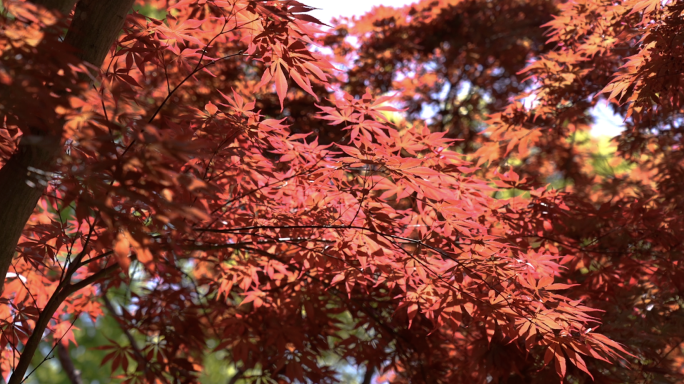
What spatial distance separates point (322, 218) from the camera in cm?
209

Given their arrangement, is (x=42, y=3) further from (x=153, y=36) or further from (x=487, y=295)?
(x=487, y=295)

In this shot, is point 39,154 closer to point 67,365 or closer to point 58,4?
point 58,4

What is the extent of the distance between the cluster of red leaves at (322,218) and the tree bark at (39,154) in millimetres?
114

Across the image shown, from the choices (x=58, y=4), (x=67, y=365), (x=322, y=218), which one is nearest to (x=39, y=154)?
(x=58, y=4)

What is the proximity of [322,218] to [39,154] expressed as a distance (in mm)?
1030

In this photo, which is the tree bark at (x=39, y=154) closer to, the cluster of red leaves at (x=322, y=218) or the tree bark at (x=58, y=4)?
the tree bark at (x=58, y=4)

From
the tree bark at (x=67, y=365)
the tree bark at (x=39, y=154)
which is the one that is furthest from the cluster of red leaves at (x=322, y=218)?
the tree bark at (x=67, y=365)

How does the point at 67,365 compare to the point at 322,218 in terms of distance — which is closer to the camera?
the point at 322,218

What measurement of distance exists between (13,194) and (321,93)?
310 cm

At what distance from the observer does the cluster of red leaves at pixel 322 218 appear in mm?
1268

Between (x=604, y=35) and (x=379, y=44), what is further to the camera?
(x=379, y=44)

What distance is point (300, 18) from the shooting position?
63.5 inches

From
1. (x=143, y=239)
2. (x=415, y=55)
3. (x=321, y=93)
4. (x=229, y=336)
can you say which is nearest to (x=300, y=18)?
(x=143, y=239)

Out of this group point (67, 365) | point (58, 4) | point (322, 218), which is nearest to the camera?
point (58, 4)
